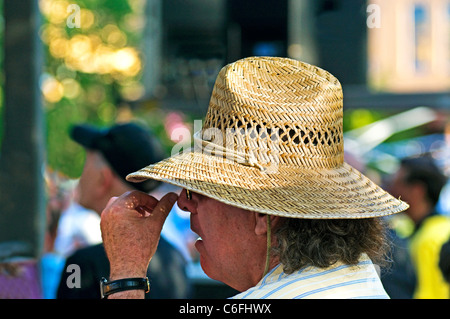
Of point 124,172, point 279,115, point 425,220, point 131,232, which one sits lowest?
point 425,220

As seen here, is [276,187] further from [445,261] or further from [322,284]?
[445,261]

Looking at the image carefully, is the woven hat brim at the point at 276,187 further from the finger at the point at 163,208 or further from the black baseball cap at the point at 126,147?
the black baseball cap at the point at 126,147

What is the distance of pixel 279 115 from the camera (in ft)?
5.65

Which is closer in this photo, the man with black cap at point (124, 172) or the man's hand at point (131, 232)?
the man's hand at point (131, 232)

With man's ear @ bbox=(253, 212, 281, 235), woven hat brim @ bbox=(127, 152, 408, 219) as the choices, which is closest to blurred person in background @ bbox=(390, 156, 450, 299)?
A: woven hat brim @ bbox=(127, 152, 408, 219)

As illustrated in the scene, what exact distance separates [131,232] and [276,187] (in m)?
0.41

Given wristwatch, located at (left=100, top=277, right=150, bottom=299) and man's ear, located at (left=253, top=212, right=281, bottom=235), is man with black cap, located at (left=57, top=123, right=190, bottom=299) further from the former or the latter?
man's ear, located at (left=253, top=212, right=281, bottom=235)

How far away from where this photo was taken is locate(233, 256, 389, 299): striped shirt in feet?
5.17

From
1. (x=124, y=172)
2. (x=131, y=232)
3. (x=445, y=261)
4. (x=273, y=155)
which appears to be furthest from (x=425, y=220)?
(x=131, y=232)

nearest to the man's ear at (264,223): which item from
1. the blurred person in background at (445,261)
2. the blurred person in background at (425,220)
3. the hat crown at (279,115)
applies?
the hat crown at (279,115)

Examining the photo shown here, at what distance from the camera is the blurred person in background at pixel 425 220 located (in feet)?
13.4

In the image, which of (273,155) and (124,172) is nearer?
(273,155)

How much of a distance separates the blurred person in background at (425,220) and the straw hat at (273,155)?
2.41 meters
